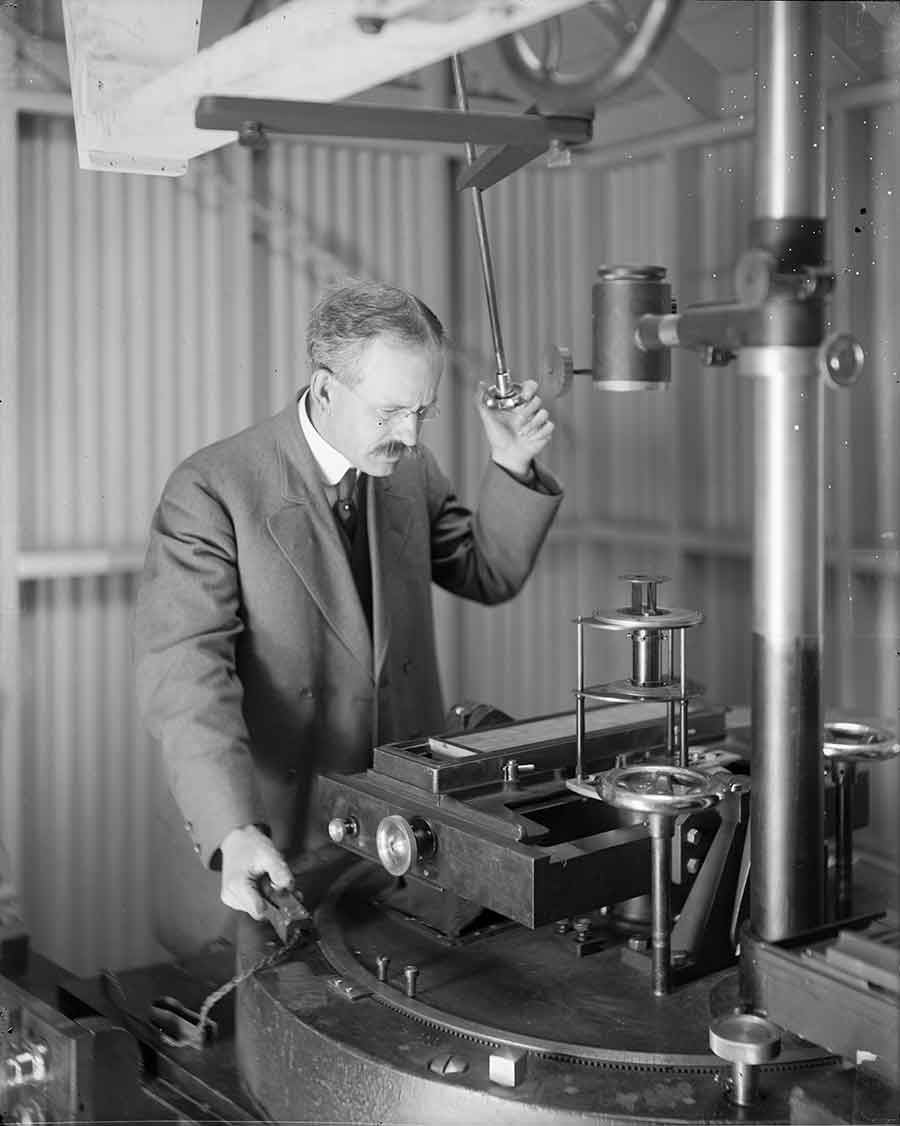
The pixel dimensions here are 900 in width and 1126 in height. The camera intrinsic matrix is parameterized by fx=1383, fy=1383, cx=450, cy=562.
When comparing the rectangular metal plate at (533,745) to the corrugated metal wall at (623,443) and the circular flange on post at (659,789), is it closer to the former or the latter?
the circular flange on post at (659,789)

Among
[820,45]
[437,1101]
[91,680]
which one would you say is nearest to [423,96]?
[91,680]

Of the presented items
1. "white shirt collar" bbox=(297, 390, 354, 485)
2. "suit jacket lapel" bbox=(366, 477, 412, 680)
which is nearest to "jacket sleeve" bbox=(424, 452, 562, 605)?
"suit jacket lapel" bbox=(366, 477, 412, 680)

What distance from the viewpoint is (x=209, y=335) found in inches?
132

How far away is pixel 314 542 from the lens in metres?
1.73

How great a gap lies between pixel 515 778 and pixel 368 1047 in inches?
11.0

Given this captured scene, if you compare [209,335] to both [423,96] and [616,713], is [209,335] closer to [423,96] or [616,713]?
[423,96]

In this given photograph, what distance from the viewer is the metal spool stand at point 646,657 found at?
117cm

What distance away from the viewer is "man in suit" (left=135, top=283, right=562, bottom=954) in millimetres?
1568

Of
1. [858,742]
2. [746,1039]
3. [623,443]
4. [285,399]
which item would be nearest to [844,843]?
[858,742]

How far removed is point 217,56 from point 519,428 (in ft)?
2.92

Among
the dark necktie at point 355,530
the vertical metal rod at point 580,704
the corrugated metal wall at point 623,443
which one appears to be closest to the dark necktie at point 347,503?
the dark necktie at point 355,530

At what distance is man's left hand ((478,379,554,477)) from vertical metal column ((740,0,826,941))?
34.1 inches

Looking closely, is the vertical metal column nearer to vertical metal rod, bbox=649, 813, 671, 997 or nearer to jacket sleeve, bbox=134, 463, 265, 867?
vertical metal rod, bbox=649, 813, 671, 997

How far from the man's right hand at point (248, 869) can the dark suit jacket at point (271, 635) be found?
46 millimetres
